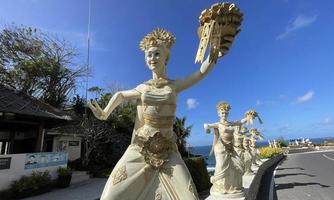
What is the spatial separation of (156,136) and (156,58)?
859 millimetres

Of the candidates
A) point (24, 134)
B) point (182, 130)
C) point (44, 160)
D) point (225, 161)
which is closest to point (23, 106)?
point (44, 160)

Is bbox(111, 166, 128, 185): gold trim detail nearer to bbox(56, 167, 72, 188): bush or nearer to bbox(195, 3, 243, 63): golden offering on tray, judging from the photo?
bbox(195, 3, 243, 63): golden offering on tray

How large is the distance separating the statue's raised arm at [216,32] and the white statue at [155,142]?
20 millimetres

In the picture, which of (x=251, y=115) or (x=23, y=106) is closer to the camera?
(x=251, y=115)

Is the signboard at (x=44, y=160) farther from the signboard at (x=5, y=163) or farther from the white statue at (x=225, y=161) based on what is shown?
the white statue at (x=225, y=161)

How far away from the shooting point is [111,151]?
23.1 metres

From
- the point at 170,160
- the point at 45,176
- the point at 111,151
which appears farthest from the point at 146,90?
the point at 111,151

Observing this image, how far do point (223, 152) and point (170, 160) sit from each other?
4667 millimetres

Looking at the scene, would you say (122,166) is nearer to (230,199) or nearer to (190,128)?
(230,199)

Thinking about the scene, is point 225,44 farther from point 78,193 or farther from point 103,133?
point 103,133

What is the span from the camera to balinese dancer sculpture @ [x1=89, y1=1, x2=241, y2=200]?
9.60 ft

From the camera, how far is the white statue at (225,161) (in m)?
7.28

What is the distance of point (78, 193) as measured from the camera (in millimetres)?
13898

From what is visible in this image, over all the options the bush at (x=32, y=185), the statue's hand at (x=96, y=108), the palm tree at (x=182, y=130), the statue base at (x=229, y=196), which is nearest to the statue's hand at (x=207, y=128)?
the statue base at (x=229, y=196)
